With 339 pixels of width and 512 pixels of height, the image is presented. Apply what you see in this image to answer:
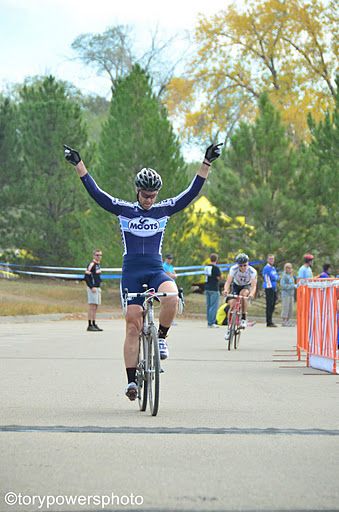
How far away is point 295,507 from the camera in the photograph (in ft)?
17.7

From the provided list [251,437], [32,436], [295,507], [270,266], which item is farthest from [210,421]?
[270,266]

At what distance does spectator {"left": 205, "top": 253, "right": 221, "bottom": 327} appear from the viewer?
1142 inches

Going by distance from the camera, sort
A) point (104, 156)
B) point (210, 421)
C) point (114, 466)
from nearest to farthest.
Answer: point (114, 466) → point (210, 421) → point (104, 156)

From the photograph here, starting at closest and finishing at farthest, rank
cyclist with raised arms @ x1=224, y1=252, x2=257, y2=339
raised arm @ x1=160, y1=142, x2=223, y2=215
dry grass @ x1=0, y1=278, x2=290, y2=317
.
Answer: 1. raised arm @ x1=160, y1=142, x2=223, y2=215
2. cyclist with raised arms @ x1=224, y1=252, x2=257, y2=339
3. dry grass @ x1=0, y1=278, x2=290, y2=317

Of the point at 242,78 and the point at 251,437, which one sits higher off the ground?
the point at 242,78

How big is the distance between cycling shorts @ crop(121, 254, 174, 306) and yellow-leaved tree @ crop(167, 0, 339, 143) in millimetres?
39692

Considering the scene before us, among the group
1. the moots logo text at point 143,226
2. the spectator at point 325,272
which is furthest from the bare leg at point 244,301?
the moots logo text at point 143,226

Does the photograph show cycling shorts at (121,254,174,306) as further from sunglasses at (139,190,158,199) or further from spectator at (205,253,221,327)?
spectator at (205,253,221,327)

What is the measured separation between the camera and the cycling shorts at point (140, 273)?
9.51m

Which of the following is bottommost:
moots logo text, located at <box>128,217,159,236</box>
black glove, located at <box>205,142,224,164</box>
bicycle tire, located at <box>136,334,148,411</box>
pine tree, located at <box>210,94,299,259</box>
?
bicycle tire, located at <box>136,334,148,411</box>

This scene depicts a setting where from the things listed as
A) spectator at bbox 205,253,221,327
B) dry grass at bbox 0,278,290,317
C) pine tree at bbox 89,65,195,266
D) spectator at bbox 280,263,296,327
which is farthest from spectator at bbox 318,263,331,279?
pine tree at bbox 89,65,195,266

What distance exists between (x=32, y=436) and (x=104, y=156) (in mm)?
31619

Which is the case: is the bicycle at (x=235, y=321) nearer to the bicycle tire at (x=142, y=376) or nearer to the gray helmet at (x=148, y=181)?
the bicycle tire at (x=142, y=376)

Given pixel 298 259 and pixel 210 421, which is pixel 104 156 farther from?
pixel 210 421
